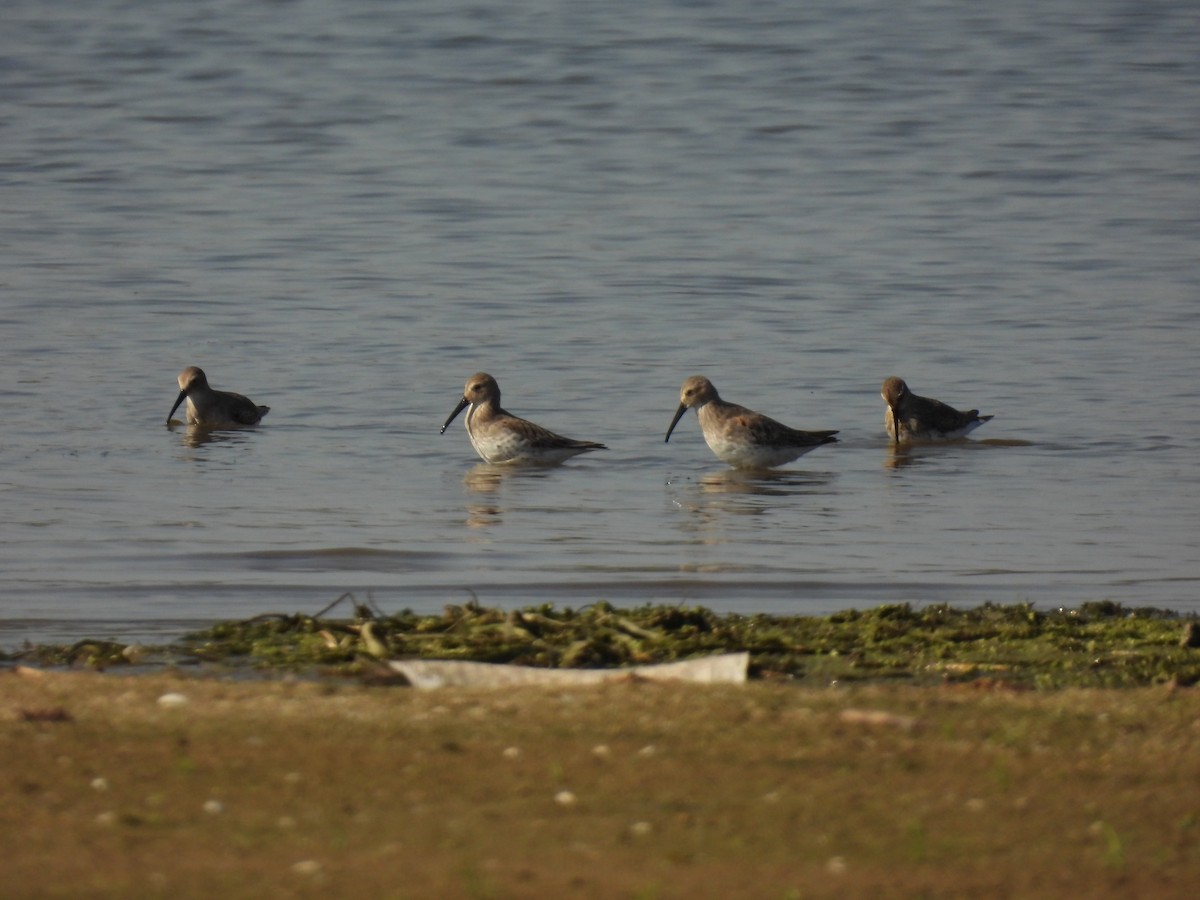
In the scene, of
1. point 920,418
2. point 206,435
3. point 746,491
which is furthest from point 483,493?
point 920,418

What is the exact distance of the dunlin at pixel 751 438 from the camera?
1295 centimetres

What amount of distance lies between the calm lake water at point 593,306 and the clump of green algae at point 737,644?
84cm

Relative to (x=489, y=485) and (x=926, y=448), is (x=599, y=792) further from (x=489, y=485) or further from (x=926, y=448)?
(x=926, y=448)

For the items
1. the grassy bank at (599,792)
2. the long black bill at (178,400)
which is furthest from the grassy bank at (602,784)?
the long black bill at (178,400)

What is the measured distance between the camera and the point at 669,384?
15.2 metres

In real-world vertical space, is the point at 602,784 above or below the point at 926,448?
above

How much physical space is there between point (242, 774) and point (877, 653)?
2.77 meters

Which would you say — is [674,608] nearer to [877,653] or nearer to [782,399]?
[877,653]

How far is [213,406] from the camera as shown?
14031mm

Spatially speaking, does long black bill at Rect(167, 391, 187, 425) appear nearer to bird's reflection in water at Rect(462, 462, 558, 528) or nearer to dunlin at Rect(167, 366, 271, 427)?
dunlin at Rect(167, 366, 271, 427)

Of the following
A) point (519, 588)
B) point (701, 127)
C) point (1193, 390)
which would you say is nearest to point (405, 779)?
point (519, 588)

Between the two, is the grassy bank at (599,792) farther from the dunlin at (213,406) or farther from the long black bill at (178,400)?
the long black bill at (178,400)

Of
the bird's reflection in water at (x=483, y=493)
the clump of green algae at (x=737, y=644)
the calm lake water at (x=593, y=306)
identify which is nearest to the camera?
the clump of green algae at (x=737, y=644)

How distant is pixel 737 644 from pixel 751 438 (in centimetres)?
614
